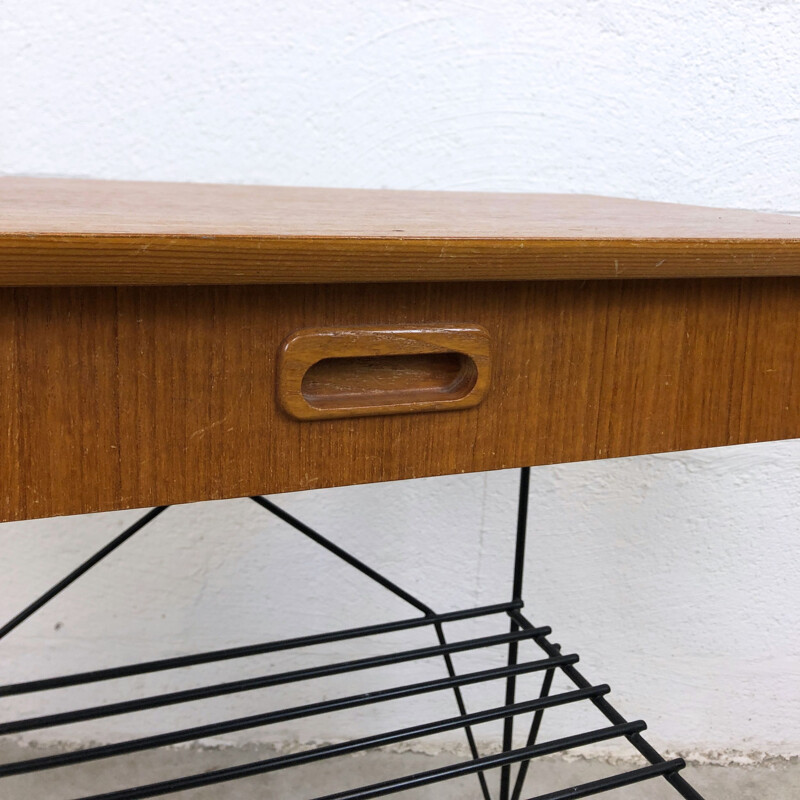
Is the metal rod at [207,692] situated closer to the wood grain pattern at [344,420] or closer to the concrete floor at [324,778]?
the wood grain pattern at [344,420]

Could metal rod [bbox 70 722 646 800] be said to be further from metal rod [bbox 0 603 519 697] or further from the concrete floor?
the concrete floor

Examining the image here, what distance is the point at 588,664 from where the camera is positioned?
5.31 feet

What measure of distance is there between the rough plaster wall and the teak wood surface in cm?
72

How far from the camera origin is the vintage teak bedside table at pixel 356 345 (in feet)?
1.56

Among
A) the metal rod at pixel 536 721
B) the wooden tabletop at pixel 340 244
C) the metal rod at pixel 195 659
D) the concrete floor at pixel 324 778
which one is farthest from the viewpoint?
the concrete floor at pixel 324 778

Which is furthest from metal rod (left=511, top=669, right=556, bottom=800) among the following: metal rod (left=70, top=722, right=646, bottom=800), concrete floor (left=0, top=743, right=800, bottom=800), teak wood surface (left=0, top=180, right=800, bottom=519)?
teak wood surface (left=0, top=180, right=800, bottom=519)

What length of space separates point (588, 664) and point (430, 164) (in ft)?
2.89

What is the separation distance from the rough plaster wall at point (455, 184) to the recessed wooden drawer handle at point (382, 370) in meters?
0.82

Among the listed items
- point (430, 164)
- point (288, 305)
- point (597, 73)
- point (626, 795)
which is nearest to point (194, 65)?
point (430, 164)

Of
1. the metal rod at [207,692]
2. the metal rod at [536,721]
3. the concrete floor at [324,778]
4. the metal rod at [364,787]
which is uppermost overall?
the metal rod at [364,787]

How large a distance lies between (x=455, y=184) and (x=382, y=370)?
862mm

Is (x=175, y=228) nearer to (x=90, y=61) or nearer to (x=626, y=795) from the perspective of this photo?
(x=90, y=61)

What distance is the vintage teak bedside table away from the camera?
476 mm

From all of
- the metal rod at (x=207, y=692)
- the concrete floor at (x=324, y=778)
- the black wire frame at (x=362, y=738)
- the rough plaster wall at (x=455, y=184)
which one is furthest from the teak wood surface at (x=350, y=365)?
the concrete floor at (x=324, y=778)
